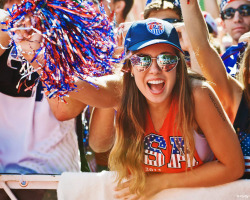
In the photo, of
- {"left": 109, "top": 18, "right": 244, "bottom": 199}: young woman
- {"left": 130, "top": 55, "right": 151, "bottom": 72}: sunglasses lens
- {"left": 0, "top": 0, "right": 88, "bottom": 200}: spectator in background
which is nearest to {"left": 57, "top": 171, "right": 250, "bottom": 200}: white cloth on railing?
{"left": 109, "top": 18, "right": 244, "bottom": 199}: young woman

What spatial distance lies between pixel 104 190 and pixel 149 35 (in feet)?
2.72

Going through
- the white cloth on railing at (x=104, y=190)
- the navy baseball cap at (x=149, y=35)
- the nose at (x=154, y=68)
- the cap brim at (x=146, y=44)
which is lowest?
the white cloth on railing at (x=104, y=190)

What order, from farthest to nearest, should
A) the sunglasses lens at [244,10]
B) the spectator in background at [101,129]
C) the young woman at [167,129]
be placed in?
the sunglasses lens at [244,10] < the spectator in background at [101,129] < the young woman at [167,129]

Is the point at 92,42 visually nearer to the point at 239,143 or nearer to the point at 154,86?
the point at 154,86

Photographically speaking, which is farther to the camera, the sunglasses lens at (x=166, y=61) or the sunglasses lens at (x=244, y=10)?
the sunglasses lens at (x=244, y=10)

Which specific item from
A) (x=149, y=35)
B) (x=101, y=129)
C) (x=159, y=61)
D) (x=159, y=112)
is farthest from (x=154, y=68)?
(x=101, y=129)

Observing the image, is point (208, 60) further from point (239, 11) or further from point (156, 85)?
point (239, 11)

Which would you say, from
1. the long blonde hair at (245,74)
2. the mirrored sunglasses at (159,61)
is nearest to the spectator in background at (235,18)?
the long blonde hair at (245,74)

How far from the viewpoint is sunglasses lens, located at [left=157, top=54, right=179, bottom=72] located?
192 cm

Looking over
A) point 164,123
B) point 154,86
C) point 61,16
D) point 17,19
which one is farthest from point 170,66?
point 17,19

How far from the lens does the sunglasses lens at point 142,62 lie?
1.93 m

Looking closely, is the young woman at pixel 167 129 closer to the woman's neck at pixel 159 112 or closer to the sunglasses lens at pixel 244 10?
the woman's neck at pixel 159 112

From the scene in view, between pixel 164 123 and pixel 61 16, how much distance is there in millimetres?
772

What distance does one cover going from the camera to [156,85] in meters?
1.98
